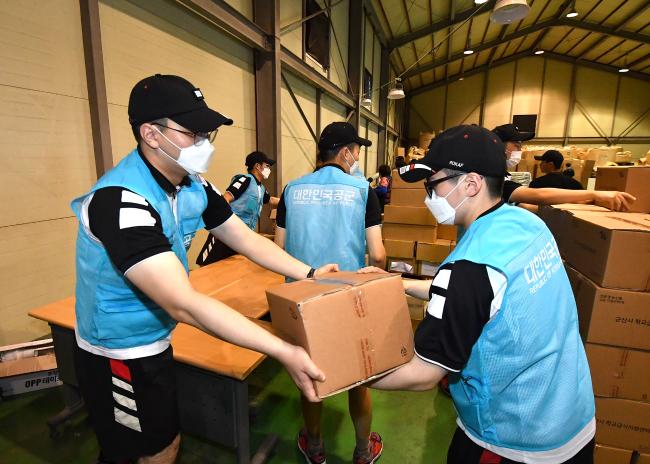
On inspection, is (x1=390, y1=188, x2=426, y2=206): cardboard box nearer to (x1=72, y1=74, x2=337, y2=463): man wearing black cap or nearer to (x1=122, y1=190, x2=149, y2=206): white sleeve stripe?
(x1=72, y1=74, x2=337, y2=463): man wearing black cap

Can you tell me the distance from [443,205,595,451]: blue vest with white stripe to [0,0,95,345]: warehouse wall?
108 inches

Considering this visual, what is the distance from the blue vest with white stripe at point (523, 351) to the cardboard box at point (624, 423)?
1.01m

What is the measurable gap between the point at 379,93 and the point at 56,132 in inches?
457

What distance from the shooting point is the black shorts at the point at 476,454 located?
983 mm

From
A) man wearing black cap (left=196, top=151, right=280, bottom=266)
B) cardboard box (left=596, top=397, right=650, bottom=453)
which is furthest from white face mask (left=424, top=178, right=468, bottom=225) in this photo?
man wearing black cap (left=196, top=151, right=280, bottom=266)

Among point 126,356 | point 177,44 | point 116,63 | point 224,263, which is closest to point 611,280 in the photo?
point 126,356

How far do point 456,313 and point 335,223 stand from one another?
43.2 inches

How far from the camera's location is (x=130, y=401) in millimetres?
Result: 1172

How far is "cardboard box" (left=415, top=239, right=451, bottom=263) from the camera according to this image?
414cm

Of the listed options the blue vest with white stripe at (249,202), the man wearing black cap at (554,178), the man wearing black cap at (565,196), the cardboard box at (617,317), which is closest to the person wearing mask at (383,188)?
the man wearing black cap at (554,178)

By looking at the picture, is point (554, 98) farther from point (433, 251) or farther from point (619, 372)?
point (619, 372)

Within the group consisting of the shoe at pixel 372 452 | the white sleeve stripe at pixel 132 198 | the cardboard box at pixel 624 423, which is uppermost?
the white sleeve stripe at pixel 132 198

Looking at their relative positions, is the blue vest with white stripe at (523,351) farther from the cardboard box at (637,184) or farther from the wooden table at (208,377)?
the cardboard box at (637,184)

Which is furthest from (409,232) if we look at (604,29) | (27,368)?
(604,29)
